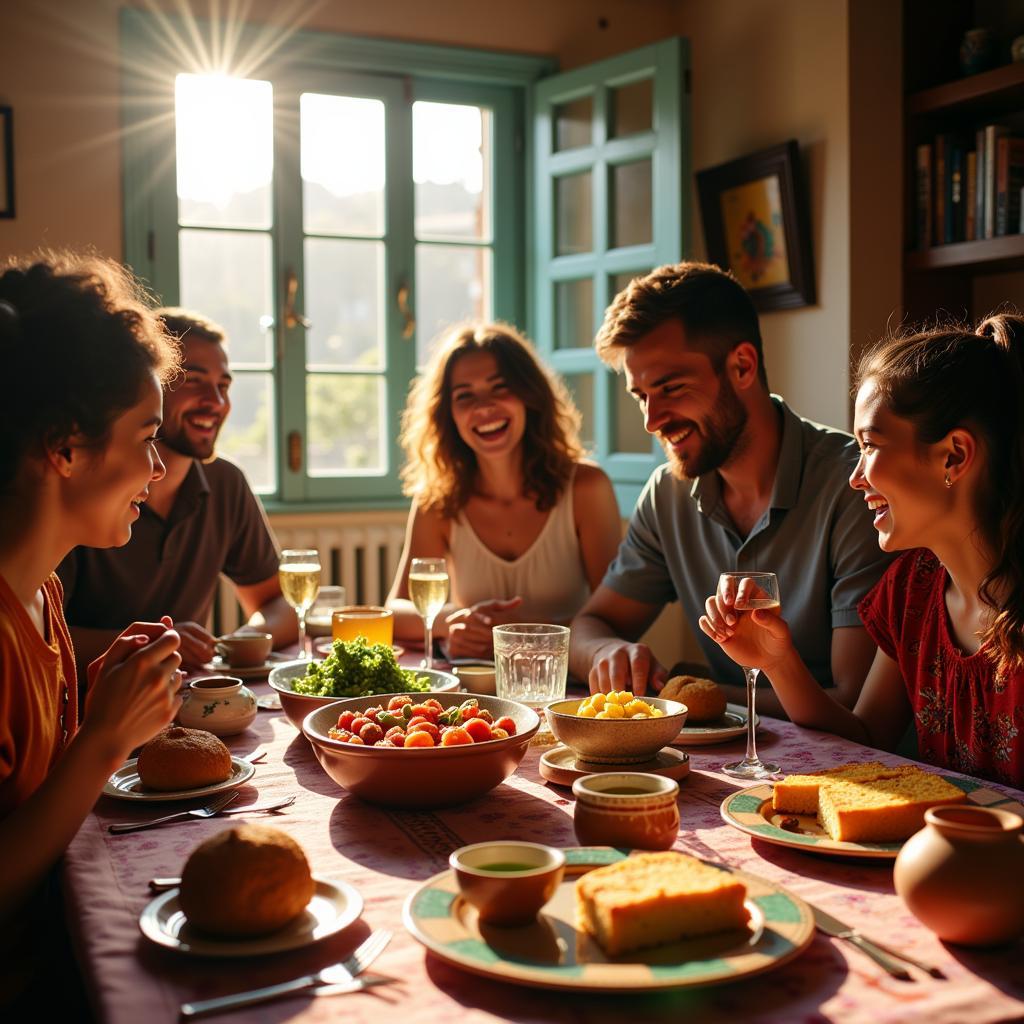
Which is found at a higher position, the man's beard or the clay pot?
the man's beard

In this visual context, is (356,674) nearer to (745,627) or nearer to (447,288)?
(745,627)

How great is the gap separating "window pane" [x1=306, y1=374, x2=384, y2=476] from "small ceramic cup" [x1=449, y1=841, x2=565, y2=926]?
133 inches

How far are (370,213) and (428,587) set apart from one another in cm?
261

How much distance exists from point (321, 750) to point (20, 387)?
526 millimetres

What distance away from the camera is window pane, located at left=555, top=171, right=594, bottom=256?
4.28m

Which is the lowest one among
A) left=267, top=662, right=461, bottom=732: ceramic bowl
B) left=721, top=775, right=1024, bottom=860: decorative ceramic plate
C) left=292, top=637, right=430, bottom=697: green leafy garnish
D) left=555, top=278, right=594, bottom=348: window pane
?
left=721, top=775, right=1024, bottom=860: decorative ceramic plate

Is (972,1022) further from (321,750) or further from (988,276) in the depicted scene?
(988,276)

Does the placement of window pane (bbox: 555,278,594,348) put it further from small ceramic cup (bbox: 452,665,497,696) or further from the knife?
the knife

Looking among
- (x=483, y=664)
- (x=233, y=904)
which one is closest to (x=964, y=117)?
(x=483, y=664)

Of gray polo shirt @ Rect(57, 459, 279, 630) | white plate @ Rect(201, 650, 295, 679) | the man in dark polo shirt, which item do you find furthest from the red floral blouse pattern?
gray polo shirt @ Rect(57, 459, 279, 630)

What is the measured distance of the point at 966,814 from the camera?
→ 938mm

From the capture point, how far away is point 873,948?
896 mm

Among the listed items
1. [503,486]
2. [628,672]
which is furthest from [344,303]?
[628,672]

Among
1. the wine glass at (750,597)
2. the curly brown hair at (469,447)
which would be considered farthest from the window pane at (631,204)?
the wine glass at (750,597)
